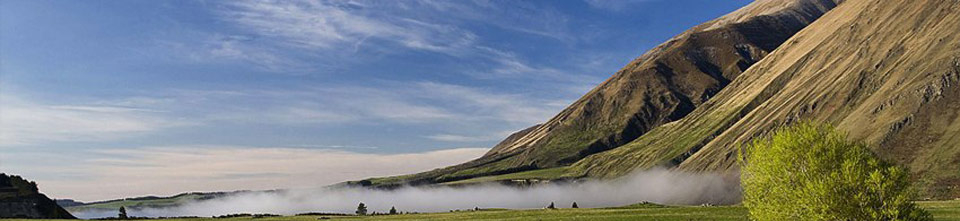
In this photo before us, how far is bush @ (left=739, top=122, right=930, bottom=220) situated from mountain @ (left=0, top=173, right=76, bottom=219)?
128 meters

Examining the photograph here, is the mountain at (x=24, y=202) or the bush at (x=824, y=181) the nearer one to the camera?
the bush at (x=824, y=181)

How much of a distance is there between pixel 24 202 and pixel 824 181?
459ft

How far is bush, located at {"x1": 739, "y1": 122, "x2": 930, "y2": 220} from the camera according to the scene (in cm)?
3181

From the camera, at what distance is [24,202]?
123m

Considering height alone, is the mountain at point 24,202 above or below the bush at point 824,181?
above

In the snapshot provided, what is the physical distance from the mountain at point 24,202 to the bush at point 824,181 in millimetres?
127584

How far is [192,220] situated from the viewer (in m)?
79.8

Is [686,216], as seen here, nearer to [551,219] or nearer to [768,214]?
[551,219]

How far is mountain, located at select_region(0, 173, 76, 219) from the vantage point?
120000 millimetres

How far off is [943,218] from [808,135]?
25.1 meters

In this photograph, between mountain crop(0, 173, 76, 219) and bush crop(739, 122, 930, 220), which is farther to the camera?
mountain crop(0, 173, 76, 219)

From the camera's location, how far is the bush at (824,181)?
3181cm

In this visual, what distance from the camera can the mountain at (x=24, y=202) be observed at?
120 metres

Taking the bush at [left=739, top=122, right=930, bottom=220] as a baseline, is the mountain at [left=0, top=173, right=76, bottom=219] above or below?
above
